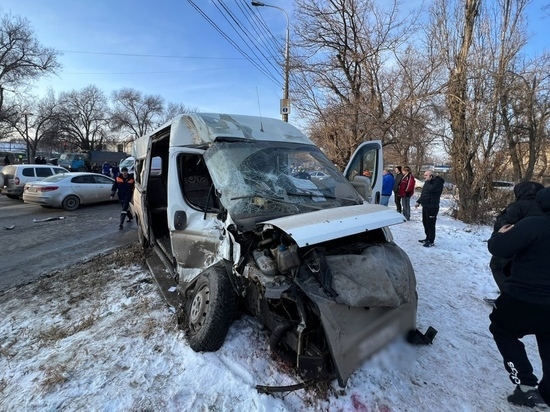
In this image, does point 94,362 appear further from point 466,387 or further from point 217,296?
point 466,387

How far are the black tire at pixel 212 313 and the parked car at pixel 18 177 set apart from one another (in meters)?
14.9

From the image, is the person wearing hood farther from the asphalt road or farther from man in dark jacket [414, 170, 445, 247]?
the asphalt road

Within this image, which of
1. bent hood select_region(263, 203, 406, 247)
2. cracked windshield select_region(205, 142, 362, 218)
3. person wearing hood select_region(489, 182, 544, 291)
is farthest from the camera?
cracked windshield select_region(205, 142, 362, 218)

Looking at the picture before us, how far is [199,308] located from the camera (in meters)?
3.04

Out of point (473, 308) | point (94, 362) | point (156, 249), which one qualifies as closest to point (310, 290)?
point (94, 362)

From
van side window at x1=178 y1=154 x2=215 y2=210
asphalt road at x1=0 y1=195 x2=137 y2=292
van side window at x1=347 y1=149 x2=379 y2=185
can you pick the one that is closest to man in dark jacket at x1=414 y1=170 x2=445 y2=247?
van side window at x1=347 y1=149 x2=379 y2=185

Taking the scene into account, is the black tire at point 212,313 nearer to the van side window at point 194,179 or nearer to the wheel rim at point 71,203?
the van side window at point 194,179

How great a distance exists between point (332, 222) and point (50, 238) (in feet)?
26.4

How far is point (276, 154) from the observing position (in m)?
3.74

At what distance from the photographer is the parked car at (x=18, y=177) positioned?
13716mm

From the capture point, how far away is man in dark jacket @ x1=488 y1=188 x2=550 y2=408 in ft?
7.59

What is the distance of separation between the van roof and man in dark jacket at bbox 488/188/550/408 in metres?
2.70

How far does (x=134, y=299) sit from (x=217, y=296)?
198cm

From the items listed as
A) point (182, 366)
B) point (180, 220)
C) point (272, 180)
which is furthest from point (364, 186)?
point (182, 366)
